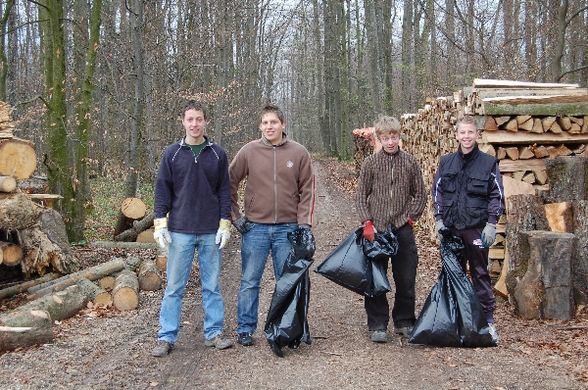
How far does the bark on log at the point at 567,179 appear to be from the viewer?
7.11m

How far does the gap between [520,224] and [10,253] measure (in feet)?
19.4

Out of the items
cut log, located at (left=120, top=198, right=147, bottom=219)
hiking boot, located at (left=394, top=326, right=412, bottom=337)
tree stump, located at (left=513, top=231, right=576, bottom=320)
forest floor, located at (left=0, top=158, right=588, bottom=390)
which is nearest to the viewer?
forest floor, located at (left=0, top=158, right=588, bottom=390)

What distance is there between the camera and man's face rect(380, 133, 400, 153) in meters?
5.41

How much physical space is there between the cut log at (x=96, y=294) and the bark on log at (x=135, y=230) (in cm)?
363

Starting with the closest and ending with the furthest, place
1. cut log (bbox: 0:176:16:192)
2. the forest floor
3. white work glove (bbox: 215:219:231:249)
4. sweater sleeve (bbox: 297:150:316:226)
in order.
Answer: the forest floor, white work glove (bbox: 215:219:231:249), sweater sleeve (bbox: 297:150:316:226), cut log (bbox: 0:176:16:192)

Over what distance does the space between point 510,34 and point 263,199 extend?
2138 cm

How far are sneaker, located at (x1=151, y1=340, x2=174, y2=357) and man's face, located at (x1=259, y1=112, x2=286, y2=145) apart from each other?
1.95 meters

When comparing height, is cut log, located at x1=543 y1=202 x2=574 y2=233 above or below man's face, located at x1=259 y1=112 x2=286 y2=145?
below

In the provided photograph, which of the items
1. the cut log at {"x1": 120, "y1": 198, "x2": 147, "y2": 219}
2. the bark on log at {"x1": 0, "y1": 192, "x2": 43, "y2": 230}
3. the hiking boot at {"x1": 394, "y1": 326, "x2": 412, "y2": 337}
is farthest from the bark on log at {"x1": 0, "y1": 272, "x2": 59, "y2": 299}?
the hiking boot at {"x1": 394, "y1": 326, "x2": 412, "y2": 337}

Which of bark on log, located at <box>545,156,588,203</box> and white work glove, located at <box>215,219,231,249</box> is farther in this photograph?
bark on log, located at <box>545,156,588,203</box>

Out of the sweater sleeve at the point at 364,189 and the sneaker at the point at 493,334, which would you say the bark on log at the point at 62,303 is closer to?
the sweater sleeve at the point at 364,189

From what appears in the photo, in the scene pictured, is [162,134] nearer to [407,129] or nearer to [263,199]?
[407,129]

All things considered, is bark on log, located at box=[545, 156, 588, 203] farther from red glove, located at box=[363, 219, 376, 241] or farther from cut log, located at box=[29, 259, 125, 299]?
cut log, located at box=[29, 259, 125, 299]

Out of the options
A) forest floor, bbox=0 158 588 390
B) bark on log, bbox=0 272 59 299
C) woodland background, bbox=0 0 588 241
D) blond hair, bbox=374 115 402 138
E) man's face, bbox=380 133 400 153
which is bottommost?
forest floor, bbox=0 158 588 390
